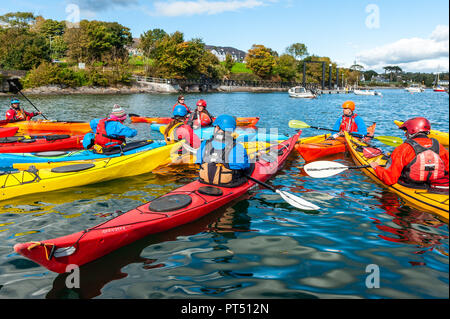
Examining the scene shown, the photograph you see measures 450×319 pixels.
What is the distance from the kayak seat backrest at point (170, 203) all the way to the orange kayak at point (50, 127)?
33.2 ft

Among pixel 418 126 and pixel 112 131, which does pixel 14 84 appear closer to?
pixel 112 131

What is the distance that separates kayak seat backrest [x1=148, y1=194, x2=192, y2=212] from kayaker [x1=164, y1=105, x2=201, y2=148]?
15.3 feet

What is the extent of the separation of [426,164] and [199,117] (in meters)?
8.48

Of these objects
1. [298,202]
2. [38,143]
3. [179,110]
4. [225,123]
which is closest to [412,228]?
[298,202]

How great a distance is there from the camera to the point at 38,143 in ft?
32.9

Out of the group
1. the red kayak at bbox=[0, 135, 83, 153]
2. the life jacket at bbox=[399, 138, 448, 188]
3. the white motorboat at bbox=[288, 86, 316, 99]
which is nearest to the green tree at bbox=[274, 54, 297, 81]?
the white motorboat at bbox=[288, 86, 316, 99]

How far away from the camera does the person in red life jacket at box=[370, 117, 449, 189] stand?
518cm

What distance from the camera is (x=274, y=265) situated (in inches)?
164

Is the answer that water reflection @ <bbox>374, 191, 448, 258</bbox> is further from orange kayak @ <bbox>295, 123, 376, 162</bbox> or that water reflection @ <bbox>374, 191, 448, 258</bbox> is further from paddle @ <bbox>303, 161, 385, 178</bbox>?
orange kayak @ <bbox>295, 123, 376, 162</bbox>

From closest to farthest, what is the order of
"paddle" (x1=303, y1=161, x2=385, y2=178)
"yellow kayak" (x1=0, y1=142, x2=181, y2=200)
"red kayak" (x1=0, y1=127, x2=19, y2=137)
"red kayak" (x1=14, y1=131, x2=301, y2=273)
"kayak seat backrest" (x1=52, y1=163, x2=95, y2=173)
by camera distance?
1. "red kayak" (x1=14, y1=131, x2=301, y2=273)
2. "yellow kayak" (x1=0, y1=142, x2=181, y2=200)
3. "paddle" (x1=303, y1=161, x2=385, y2=178)
4. "kayak seat backrest" (x1=52, y1=163, x2=95, y2=173)
5. "red kayak" (x1=0, y1=127, x2=19, y2=137)

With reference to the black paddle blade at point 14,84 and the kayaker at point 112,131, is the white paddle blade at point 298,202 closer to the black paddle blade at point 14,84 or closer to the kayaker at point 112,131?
the kayaker at point 112,131
